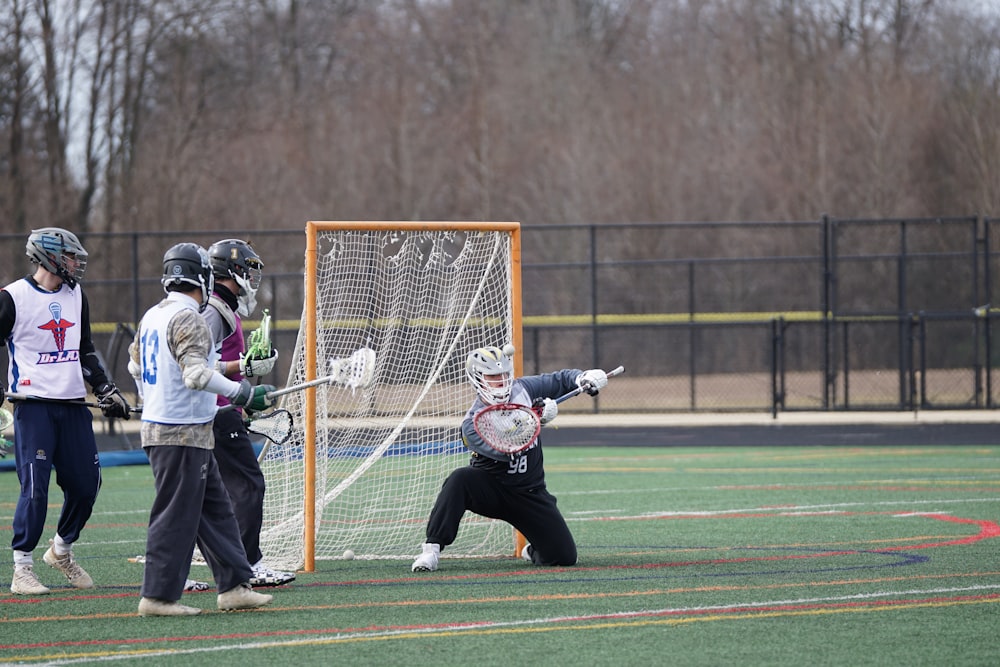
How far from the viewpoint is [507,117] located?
4162 centimetres

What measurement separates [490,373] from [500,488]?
0.78 metres

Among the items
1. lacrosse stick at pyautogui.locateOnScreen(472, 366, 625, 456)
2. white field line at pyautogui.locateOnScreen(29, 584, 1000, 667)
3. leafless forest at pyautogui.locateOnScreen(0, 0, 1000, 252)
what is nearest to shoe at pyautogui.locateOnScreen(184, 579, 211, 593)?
white field line at pyautogui.locateOnScreen(29, 584, 1000, 667)

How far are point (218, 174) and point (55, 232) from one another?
29277 mm

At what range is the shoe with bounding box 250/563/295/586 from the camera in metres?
8.64

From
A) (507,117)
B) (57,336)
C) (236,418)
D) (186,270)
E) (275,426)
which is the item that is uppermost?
(507,117)

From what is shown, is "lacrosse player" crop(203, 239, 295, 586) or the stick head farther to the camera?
the stick head

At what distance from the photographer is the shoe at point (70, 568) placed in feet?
29.0

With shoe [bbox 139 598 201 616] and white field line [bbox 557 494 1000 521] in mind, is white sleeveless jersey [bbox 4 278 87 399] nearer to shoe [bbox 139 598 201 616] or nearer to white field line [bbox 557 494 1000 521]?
shoe [bbox 139 598 201 616]

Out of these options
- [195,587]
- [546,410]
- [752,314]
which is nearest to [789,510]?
[546,410]

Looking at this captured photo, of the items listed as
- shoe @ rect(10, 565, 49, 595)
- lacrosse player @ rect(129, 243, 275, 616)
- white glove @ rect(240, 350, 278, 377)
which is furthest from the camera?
shoe @ rect(10, 565, 49, 595)

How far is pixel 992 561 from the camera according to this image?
9109 mm

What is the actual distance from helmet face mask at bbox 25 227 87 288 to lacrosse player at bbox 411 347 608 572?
255cm

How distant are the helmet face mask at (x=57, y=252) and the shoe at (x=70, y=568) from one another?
170cm

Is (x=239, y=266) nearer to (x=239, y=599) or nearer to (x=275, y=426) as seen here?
(x=275, y=426)
